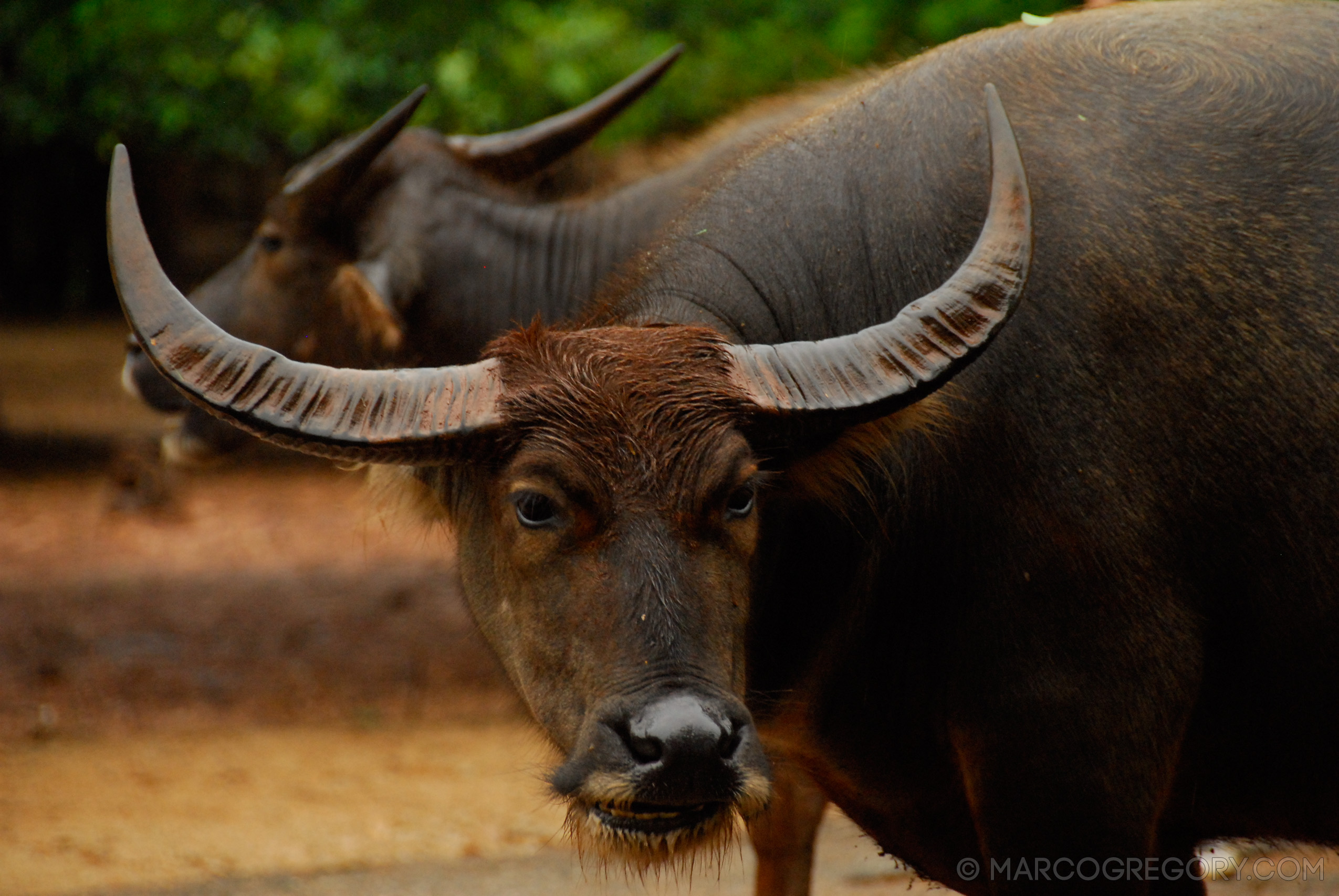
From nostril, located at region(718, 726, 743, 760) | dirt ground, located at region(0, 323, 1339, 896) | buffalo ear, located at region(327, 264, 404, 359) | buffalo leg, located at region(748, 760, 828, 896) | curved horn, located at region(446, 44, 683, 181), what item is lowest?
dirt ground, located at region(0, 323, 1339, 896)

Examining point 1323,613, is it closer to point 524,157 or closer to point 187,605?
point 524,157

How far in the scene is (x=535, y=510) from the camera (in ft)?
9.79

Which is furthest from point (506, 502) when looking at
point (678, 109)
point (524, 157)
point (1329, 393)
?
point (678, 109)

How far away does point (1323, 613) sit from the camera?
3334 mm

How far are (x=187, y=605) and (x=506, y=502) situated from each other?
22.6 feet

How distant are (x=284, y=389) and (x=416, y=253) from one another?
4045 mm

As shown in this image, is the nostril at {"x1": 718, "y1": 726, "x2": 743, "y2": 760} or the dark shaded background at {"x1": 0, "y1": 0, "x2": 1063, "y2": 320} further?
the dark shaded background at {"x1": 0, "y1": 0, "x2": 1063, "y2": 320}

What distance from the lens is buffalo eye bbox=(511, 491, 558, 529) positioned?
2963 mm

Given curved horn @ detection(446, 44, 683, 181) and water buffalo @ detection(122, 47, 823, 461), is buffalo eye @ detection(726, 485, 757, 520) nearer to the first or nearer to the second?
water buffalo @ detection(122, 47, 823, 461)

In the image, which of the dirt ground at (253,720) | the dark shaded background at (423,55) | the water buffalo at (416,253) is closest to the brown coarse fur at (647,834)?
the dirt ground at (253,720)

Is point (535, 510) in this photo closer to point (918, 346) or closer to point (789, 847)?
point (918, 346)

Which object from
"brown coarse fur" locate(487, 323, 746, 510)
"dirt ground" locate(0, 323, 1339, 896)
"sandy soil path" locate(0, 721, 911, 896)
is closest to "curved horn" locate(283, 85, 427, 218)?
"dirt ground" locate(0, 323, 1339, 896)

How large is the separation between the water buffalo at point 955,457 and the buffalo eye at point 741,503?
12 millimetres

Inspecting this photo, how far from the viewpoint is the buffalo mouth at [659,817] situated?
2.76 m
